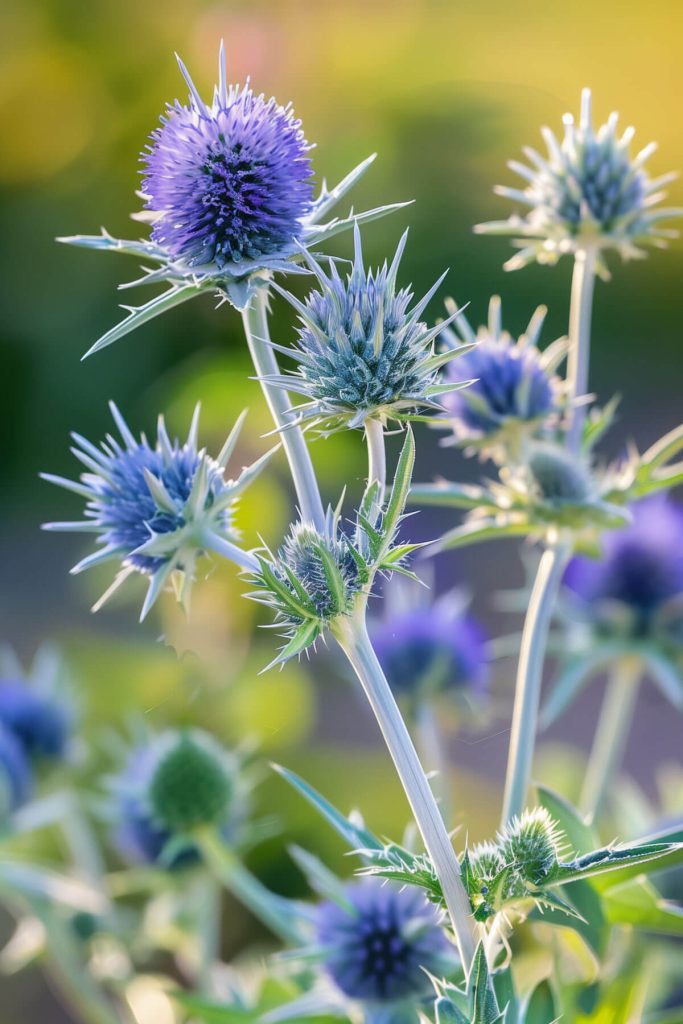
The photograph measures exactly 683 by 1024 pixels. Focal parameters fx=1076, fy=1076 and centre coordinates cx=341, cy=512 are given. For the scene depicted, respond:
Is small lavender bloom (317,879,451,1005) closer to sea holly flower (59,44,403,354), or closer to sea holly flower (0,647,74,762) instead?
sea holly flower (59,44,403,354)

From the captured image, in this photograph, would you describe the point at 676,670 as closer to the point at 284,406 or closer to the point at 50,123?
the point at 284,406

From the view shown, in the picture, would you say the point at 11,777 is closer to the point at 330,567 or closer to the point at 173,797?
the point at 173,797

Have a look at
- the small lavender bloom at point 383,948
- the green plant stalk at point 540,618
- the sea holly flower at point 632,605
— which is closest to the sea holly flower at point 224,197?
the green plant stalk at point 540,618

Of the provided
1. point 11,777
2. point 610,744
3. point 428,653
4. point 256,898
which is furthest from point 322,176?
point 256,898

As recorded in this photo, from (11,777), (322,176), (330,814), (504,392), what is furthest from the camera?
(322,176)

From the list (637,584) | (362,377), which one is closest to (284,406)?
(362,377)

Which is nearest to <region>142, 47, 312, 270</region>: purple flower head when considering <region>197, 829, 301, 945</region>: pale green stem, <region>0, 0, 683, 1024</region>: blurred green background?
<region>197, 829, 301, 945</region>: pale green stem
